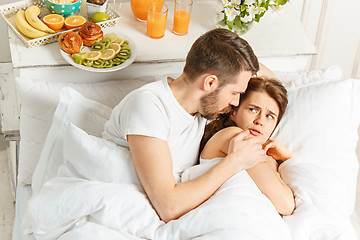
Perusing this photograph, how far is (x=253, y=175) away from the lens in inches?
65.5

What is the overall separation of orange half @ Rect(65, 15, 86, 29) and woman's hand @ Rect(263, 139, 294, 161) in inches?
33.0

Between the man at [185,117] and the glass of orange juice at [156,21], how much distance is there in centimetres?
45

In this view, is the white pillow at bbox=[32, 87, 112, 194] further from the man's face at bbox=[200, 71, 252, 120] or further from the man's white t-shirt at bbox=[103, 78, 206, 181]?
the man's face at bbox=[200, 71, 252, 120]

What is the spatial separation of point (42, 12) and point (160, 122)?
33.2 inches

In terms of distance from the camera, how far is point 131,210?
1.51m

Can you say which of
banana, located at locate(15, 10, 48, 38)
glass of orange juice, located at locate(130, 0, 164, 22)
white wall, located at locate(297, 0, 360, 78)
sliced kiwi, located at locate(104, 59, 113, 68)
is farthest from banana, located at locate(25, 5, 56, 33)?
white wall, located at locate(297, 0, 360, 78)

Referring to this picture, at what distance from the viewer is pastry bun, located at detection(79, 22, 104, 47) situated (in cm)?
191

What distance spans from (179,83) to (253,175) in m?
0.38

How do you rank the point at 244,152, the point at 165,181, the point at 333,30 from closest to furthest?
the point at 165,181 → the point at 244,152 → the point at 333,30

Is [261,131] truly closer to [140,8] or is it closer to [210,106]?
[210,106]

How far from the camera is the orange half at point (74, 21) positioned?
6.48ft

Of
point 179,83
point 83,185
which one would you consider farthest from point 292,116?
point 83,185

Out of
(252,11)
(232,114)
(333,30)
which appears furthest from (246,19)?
(333,30)

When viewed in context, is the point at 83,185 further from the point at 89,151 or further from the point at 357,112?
the point at 357,112
